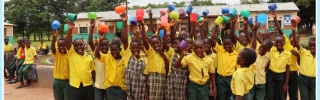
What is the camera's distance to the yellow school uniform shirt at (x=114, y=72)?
12.5 feet

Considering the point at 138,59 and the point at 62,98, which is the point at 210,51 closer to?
the point at 138,59

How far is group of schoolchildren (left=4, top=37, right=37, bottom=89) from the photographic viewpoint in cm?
748

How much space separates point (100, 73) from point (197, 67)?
48.4 inches

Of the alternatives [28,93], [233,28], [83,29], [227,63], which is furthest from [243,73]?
[83,29]

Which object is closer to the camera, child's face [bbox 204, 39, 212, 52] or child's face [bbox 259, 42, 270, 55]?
child's face [bbox 204, 39, 212, 52]

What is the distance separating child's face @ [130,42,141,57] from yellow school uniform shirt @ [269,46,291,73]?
73.4 inches

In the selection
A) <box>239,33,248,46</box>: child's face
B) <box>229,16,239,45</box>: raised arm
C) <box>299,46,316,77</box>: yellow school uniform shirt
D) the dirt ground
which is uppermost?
<box>229,16,239,45</box>: raised arm

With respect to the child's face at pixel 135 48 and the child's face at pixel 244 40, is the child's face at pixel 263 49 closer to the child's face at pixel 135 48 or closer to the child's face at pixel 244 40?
the child's face at pixel 244 40

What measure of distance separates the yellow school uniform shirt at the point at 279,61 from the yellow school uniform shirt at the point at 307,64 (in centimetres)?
27

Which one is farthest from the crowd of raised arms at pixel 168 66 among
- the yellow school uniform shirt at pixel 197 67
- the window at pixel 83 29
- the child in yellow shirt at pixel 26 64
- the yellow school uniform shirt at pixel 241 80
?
the window at pixel 83 29

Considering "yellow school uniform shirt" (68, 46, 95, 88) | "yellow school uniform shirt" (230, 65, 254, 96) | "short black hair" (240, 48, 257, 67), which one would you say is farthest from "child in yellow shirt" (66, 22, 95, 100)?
"short black hair" (240, 48, 257, 67)

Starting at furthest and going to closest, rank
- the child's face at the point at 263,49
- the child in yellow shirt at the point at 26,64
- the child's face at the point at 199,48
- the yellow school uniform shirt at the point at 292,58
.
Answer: the child in yellow shirt at the point at 26,64, the yellow school uniform shirt at the point at 292,58, the child's face at the point at 263,49, the child's face at the point at 199,48

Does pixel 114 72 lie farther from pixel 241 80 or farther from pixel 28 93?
pixel 28 93

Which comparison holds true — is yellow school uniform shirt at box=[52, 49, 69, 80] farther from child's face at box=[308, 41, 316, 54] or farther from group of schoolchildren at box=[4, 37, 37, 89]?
group of schoolchildren at box=[4, 37, 37, 89]
